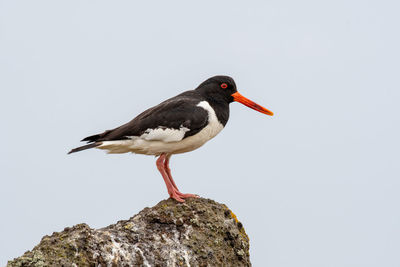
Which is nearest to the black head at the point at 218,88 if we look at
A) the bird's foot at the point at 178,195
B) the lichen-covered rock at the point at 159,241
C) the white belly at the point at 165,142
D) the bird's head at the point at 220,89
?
the bird's head at the point at 220,89

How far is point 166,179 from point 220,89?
2095 mm

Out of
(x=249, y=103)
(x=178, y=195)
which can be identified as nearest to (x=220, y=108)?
(x=249, y=103)

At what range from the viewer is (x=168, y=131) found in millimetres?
10047

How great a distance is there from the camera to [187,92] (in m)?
11.0

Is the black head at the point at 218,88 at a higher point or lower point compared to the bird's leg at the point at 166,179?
higher

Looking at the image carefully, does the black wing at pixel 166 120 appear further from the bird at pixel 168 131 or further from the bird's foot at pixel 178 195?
the bird's foot at pixel 178 195

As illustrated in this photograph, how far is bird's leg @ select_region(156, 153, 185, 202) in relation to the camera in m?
9.40

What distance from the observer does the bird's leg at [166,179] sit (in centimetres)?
940

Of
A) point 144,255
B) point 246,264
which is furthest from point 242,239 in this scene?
point 144,255

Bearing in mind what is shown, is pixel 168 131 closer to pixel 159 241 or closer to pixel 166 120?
pixel 166 120

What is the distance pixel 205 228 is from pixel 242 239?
73 cm

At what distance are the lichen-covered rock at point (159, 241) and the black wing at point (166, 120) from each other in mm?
1474

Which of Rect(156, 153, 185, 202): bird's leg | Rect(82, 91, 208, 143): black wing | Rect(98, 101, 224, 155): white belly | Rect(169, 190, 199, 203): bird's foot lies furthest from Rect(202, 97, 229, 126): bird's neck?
Rect(169, 190, 199, 203): bird's foot

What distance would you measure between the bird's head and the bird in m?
0.19
